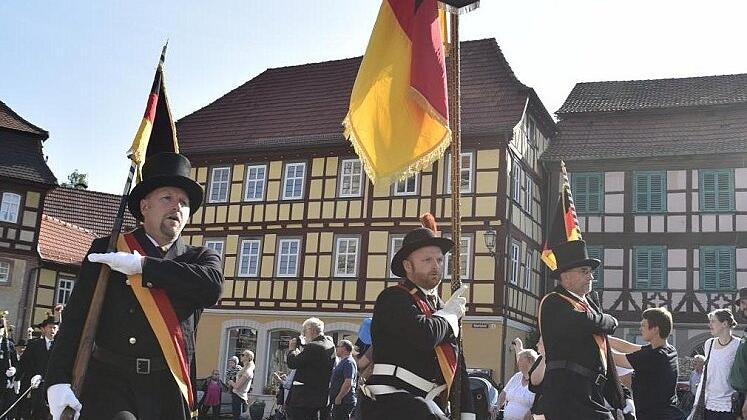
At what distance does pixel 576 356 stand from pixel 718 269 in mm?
23902

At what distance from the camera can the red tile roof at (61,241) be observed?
1479 inches

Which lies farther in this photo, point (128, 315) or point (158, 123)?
point (158, 123)

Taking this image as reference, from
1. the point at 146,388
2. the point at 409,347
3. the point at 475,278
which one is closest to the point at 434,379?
the point at 409,347

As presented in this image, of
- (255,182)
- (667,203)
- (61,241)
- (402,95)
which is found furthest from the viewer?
(61,241)

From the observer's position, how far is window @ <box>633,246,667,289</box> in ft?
95.6

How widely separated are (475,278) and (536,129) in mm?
7270

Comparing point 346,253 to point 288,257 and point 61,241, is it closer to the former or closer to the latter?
Answer: point 288,257

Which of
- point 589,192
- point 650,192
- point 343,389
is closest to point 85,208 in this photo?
point 589,192

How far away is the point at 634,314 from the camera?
29.1 meters

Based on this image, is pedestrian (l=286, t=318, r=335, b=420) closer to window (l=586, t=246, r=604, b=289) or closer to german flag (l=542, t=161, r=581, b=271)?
german flag (l=542, t=161, r=581, b=271)

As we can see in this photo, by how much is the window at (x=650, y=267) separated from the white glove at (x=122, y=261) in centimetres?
2702

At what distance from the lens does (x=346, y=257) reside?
29812 mm

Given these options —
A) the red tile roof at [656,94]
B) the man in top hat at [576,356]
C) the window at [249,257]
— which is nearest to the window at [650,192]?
the red tile roof at [656,94]

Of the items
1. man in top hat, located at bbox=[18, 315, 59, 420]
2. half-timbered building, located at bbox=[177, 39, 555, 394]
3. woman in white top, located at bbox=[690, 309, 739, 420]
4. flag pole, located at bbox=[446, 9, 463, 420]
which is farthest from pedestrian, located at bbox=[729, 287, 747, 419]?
half-timbered building, located at bbox=[177, 39, 555, 394]
